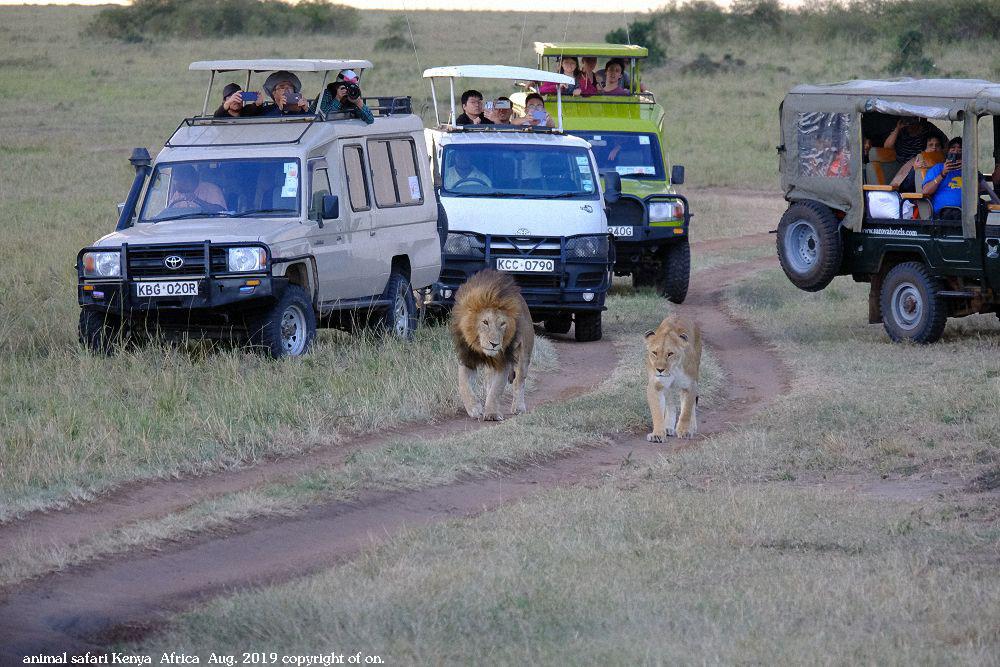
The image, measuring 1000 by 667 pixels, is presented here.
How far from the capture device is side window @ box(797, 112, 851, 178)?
1263cm

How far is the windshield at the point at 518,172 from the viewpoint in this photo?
44.0ft

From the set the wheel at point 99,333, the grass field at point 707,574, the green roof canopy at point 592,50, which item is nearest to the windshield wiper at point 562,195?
the wheel at point 99,333

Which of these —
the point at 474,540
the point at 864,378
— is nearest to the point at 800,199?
the point at 864,378

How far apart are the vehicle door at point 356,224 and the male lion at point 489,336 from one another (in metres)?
2.18

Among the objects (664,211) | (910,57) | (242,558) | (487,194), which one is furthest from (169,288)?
(910,57)

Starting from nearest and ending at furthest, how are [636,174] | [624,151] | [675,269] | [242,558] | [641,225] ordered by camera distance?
[242,558] < [641,225] < [675,269] < [636,174] < [624,151]

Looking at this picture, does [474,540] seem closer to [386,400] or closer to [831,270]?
[386,400]

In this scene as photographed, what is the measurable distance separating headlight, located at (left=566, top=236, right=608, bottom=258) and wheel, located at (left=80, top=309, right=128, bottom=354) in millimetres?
3941

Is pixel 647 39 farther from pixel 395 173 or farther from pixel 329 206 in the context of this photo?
pixel 329 206

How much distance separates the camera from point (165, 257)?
10.3 m

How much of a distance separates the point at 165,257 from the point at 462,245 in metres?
3.32

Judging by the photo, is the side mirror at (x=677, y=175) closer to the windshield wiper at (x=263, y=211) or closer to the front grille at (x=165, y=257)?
the windshield wiper at (x=263, y=211)

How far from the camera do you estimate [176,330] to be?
10.7 meters

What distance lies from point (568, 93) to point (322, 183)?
6.80 metres
